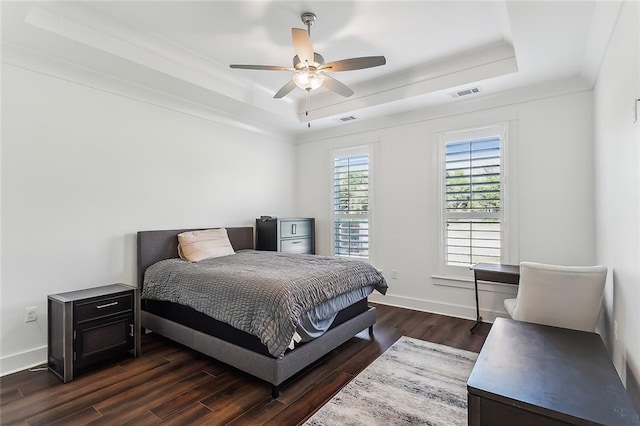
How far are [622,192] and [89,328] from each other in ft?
13.9

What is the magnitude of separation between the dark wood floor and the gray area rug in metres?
0.13

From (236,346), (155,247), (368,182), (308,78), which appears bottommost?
(236,346)

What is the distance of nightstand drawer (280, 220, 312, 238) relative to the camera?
16.2 feet

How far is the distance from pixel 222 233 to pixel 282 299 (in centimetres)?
229

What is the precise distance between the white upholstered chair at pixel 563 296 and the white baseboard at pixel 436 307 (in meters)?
1.55

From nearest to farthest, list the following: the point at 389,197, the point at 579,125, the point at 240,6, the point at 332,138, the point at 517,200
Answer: the point at 240,6
the point at 579,125
the point at 517,200
the point at 389,197
the point at 332,138

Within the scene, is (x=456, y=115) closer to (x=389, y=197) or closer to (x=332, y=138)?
(x=389, y=197)

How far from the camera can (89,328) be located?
2.71m

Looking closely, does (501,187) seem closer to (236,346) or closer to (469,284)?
(469,284)

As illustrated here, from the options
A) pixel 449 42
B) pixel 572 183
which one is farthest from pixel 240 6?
pixel 572 183

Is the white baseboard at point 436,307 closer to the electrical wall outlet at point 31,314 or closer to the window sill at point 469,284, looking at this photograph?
the window sill at point 469,284

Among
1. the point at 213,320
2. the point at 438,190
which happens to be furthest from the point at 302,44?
the point at 438,190

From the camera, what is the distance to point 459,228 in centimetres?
420

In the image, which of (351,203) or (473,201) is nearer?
(473,201)
